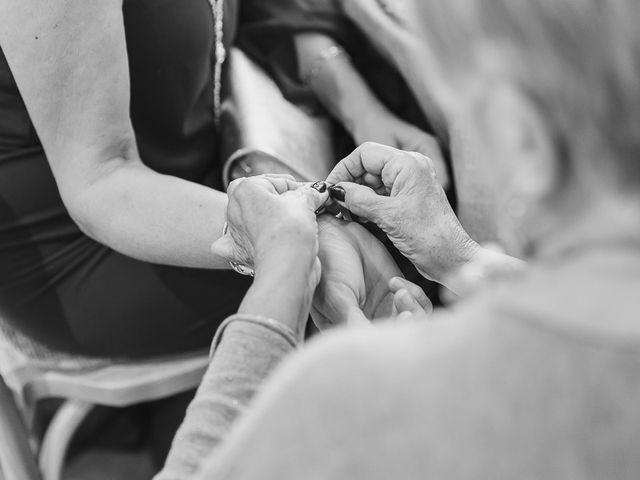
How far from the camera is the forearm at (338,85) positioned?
136 cm

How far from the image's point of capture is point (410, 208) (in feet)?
3.14

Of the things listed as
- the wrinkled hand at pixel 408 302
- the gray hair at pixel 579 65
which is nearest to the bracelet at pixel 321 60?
the wrinkled hand at pixel 408 302

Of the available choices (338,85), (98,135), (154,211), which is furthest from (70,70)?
(338,85)

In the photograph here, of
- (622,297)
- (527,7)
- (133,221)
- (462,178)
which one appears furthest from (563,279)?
(462,178)

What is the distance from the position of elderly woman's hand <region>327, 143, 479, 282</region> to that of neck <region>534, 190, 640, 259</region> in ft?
1.51

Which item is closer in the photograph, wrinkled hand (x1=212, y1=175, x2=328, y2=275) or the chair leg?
wrinkled hand (x1=212, y1=175, x2=328, y2=275)

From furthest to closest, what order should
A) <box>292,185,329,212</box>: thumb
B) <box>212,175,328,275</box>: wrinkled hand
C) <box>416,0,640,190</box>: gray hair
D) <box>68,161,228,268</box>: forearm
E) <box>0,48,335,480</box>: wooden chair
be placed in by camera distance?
<box>0,48,335,480</box>: wooden chair
<box>68,161,228,268</box>: forearm
<box>292,185,329,212</box>: thumb
<box>212,175,328,275</box>: wrinkled hand
<box>416,0,640,190</box>: gray hair

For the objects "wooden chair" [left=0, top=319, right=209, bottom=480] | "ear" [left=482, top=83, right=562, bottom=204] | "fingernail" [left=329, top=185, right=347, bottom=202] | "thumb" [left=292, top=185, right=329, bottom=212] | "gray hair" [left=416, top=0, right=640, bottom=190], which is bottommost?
"wooden chair" [left=0, top=319, right=209, bottom=480]

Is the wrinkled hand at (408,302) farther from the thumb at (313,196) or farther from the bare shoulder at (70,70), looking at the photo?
the bare shoulder at (70,70)

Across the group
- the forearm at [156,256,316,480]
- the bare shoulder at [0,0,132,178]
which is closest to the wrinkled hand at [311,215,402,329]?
the forearm at [156,256,316,480]

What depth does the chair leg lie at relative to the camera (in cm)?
127

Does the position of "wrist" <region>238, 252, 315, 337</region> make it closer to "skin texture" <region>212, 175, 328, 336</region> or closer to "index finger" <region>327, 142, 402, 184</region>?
"skin texture" <region>212, 175, 328, 336</region>

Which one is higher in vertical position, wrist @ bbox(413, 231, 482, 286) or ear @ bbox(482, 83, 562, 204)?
ear @ bbox(482, 83, 562, 204)

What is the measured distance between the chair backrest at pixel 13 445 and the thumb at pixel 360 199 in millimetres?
578
